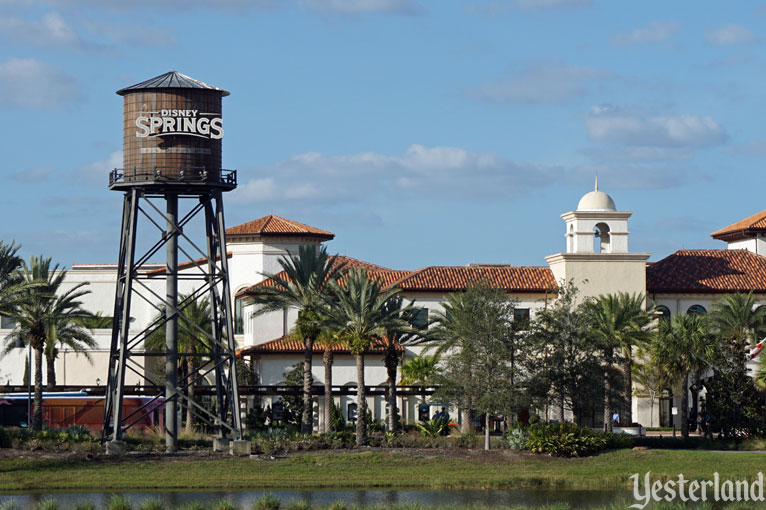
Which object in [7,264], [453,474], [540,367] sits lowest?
[453,474]

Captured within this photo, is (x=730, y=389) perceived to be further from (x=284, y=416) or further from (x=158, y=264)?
(x=158, y=264)

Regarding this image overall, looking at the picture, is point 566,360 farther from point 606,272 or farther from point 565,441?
point 606,272

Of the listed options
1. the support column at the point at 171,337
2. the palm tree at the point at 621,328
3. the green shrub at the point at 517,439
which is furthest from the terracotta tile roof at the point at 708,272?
the support column at the point at 171,337

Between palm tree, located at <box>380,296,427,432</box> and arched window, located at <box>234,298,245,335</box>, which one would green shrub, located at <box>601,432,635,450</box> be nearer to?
palm tree, located at <box>380,296,427,432</box>

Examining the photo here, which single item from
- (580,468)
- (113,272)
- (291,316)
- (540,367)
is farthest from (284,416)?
(113,272)

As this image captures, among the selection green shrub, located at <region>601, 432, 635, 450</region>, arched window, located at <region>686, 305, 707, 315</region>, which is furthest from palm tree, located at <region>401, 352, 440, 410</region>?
arched window, located at <region>686, 305, 707, 315</region>

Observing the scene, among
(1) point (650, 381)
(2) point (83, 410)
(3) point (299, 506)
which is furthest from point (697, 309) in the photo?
(3) point (299, 506)

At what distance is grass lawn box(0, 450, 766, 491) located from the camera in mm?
51500

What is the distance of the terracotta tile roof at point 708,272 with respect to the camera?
80.8 m

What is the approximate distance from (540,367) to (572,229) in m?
20.6

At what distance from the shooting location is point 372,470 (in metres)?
54.3

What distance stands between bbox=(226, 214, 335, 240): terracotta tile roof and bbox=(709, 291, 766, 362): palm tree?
26.2 meters

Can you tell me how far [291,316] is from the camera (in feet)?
263

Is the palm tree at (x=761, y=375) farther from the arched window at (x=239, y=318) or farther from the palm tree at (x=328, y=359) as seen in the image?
the arched window at (x=239, y=318)
